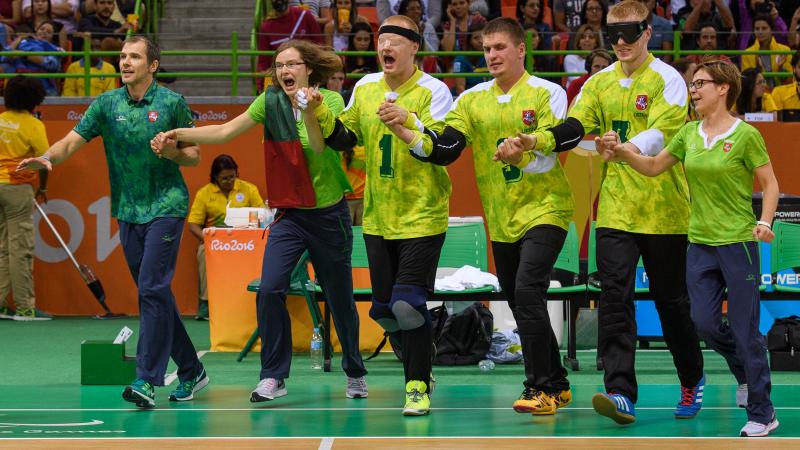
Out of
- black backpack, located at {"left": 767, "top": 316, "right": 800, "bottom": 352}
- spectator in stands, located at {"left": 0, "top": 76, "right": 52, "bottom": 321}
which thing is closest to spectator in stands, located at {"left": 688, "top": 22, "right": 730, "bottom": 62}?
black backpack, located at {"left": 767, "top": 316, "right": 800, "bottom": 352}

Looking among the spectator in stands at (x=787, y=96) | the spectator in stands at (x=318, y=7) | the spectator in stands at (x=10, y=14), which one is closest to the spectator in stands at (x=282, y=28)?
the spectator in stands at (x=318, y=7)

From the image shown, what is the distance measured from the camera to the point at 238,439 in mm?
6715

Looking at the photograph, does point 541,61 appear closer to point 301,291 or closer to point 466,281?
point 466,281

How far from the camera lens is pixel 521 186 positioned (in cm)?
732

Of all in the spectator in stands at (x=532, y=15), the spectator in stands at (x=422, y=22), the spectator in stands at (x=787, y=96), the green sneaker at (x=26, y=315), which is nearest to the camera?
the green sneaker at (x=26, y=315)

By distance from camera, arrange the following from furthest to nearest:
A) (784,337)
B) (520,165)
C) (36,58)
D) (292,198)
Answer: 1. (36,58)
2. (784,337)
3. (292,198)
4. (520,165)

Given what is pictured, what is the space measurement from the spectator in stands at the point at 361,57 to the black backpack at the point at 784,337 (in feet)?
22.0

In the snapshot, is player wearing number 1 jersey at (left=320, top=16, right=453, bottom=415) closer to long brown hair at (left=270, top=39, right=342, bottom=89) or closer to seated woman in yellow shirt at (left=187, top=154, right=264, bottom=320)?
long brown hair at (left=270, top=39, right=342, bottom=89)

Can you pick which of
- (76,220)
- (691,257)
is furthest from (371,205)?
(76,220)

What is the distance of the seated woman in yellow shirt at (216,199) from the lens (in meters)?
13.2

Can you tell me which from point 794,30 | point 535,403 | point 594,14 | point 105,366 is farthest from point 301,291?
point 794,30

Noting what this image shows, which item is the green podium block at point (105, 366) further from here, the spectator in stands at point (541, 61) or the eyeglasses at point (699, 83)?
the spectator in stands at point (541, 61)

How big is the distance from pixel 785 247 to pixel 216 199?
5.83m

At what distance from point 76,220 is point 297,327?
12.7ft
